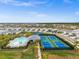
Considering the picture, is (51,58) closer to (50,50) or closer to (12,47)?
(50,50)

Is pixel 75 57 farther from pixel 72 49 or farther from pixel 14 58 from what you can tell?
→ pixel 14 58

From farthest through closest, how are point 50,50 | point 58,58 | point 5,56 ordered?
point 50,50 < point 5,56 < point 58,58

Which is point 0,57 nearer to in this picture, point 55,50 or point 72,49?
point 55,50

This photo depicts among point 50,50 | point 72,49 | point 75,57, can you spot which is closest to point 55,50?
point 50,50

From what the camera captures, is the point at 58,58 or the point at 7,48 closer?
the point at 58,58

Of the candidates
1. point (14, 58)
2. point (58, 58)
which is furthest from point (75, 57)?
point (14, 58)

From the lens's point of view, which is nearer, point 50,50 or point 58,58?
point 58,58

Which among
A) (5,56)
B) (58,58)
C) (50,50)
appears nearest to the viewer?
(58,58)

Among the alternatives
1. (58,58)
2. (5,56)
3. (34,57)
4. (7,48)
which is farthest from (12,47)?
(58,58)
